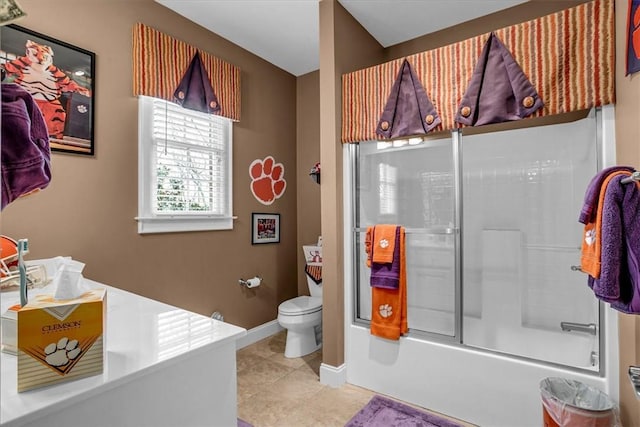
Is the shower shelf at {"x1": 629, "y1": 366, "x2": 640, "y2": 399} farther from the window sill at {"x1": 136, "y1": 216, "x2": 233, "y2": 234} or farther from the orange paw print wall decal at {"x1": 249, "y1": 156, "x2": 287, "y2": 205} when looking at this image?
the orange paw print wall decal at {"x1": 249, "y1": 156, "x2": 287, "y2": 205}

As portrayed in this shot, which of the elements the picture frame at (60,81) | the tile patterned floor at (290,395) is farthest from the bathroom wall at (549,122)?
the picture frame at (60,81)

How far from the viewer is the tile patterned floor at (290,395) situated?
1933 millimetres

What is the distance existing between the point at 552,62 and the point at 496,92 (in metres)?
0.28

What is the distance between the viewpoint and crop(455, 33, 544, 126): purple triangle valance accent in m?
1.76

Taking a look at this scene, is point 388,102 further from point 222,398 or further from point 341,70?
point 222,398

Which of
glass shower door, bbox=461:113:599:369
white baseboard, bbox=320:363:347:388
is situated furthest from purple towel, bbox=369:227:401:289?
white baseboard, bbox=320:363:347:388

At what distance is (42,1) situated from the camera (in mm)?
1799

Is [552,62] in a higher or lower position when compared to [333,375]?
higher

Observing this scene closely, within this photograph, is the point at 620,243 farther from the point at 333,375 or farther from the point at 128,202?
the point at 128,202

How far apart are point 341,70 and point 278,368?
2317 millimetres

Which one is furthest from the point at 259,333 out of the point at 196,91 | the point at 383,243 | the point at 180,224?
the point at 196,91

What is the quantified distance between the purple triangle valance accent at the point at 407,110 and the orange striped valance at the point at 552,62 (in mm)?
40

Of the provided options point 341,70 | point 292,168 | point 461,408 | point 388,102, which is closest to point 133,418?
point 461,408

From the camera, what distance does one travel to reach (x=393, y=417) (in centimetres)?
195
